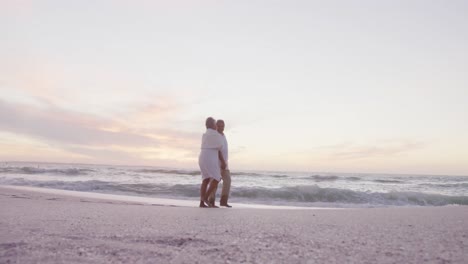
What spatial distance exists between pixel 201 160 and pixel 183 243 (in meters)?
5.33

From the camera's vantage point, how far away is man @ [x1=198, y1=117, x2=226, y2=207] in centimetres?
759


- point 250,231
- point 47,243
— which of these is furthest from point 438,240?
point 47,243

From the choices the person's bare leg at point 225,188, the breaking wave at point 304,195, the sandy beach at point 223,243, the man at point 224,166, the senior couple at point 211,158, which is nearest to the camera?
the sandy beach at point 223,243

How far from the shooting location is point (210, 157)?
760 centimetres

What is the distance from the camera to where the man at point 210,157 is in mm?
7590

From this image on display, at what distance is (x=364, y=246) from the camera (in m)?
2.34

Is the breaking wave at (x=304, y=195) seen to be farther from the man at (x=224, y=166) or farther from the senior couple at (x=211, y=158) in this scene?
the senior couple at (x=211, y=158)

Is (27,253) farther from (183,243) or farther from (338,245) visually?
(338,245)

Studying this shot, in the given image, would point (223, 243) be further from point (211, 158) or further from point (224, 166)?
point (224, 166)

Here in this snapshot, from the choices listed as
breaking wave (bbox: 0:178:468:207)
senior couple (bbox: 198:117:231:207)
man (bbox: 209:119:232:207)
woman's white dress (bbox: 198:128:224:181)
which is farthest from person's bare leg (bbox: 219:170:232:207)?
breaking wave (bbox: 0:178:468:207)

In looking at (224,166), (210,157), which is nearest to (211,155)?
(210,157)

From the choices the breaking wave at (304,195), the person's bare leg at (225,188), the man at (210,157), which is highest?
the man at (210,157)

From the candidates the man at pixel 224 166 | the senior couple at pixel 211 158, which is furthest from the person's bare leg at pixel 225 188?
the senior couple at pixel 211 158

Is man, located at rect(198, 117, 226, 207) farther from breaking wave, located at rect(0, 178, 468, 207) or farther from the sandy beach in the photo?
breaking wave, located at rect(0, 178, 468, 207)
